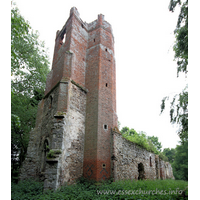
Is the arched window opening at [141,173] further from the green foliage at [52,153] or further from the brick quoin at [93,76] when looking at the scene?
the green foliage at [52,153]

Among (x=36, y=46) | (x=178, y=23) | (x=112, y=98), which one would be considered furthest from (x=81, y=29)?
(x=178, y=23)

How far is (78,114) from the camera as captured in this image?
1209 cm

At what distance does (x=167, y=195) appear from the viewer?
751cm

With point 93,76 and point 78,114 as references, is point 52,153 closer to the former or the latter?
point 78,114

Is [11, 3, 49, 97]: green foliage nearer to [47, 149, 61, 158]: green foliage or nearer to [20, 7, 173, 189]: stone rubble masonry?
[20, 7, 173, 189]: stone rubble masonry

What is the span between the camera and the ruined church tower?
9.92 meters

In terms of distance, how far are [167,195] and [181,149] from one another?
1109 inches

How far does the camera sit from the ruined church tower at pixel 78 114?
32.6 ft

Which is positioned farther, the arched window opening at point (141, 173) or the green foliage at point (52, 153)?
the arched window opening at point (141, 173)

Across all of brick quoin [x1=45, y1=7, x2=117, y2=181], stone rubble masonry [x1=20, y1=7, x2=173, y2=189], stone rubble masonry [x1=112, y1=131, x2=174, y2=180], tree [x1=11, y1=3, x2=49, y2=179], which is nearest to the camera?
stone rubble masonry [x1=20, y1=7, x2=173, y2=189]

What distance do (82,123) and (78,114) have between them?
77 cm

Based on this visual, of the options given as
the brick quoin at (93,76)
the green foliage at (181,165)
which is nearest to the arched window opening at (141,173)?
the brick quoin at (93,76)

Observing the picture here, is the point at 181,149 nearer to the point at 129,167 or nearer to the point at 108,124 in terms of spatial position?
the point at 129,167

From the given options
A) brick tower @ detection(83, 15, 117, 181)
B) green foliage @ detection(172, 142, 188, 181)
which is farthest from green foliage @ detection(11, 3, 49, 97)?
green foliage @ detection(172, 142, 188, 181)
